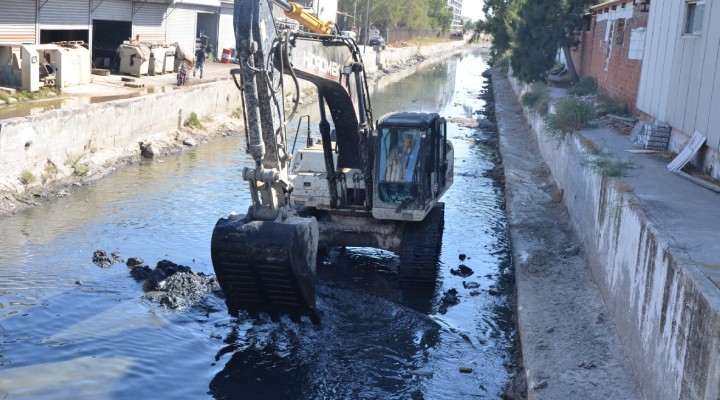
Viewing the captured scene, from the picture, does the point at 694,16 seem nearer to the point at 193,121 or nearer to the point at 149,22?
the point at 193,121

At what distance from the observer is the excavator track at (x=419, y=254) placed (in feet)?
40.0

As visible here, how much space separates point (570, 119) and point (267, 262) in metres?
11.8

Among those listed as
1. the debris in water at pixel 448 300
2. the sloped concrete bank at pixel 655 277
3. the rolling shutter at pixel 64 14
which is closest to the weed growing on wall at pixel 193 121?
the rolling shutter at pixel 64 14

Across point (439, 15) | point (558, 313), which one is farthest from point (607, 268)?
point (439, 15)

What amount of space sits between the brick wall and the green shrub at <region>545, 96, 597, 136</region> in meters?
1.43

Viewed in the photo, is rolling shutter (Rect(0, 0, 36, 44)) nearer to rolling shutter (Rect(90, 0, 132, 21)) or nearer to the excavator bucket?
rolling shutter (Rect(90, 0, 132, 21))

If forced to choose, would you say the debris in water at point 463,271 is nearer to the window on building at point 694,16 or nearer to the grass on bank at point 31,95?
the window on building at point 694,16

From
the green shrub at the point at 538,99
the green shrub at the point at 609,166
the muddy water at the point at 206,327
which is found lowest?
the muddy water at the point at 206,327

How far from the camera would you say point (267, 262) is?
829cm

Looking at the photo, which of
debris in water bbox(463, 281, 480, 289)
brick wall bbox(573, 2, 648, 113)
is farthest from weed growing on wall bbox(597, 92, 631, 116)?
debris in water bbox(463, 281, 480, 289)

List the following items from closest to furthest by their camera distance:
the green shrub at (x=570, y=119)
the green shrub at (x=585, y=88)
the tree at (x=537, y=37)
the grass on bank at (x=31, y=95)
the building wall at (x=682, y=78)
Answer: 1. the building wall at (x=682, y=78)
2. the green shrub at (x=570, y=119)
3. the grass on bank at (x=31, y=95)
4. the green shrub at (x=585, y=88)
5. the tree at (x=537, y=37)

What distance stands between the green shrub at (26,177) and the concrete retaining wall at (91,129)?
0.25 feet

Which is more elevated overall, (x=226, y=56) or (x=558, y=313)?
(x=226, y=56)

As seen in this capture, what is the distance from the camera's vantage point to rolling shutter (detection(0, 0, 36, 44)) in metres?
24.5
